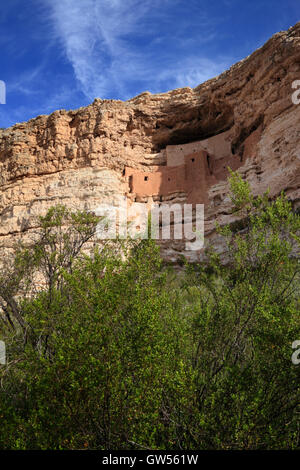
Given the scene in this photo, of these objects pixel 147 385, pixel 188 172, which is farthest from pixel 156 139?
pixel 147 385

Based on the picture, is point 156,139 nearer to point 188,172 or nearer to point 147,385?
point 188,172

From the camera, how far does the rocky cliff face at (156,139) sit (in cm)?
1652

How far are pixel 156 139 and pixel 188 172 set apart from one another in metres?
Result: 4.04

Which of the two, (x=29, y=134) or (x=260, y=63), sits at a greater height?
(x=260, y=63)

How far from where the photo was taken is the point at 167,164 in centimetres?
2148

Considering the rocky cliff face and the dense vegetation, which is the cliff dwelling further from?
the dense vegetation

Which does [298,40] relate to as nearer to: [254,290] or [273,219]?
[273,219]

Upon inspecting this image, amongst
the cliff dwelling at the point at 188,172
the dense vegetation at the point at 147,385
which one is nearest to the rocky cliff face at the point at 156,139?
the cliff dwelling at the point at 188,172

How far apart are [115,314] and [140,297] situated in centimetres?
54

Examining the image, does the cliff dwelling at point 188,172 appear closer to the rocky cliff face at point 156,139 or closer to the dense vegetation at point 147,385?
the rocky cliff face at point 156,139

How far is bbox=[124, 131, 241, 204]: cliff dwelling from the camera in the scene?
19.4 metres

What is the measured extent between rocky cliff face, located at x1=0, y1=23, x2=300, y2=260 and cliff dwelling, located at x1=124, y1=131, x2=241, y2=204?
0.18 meters
